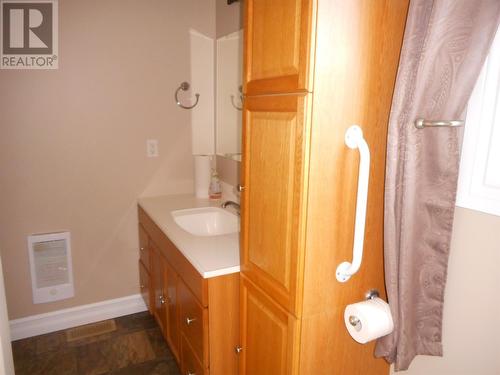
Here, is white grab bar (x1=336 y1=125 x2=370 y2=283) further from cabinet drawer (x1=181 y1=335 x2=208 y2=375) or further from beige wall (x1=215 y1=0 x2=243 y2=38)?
beige wall (x1=215 y1=0 x2=243 y2=38)

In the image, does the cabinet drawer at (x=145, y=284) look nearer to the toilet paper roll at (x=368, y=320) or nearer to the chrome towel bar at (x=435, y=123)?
the toilet paper roll at (x=368, y=320)

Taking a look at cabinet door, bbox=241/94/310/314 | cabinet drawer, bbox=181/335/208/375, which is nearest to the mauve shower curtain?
Answer: cabinet door, bbox=241/94/310/314

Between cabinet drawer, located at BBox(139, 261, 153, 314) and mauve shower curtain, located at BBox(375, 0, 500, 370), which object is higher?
mauve shower curtain, located at BBox(375, 0, 500, 370)

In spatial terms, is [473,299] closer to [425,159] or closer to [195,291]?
[425,159]

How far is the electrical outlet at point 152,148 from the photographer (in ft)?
8.11

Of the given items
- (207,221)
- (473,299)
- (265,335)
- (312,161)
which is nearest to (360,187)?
(312,161)

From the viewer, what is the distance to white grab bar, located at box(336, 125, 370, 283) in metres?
0.99

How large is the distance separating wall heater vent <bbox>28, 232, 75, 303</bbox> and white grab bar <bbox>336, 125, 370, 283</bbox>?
1970mm

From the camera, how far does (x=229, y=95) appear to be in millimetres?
2439

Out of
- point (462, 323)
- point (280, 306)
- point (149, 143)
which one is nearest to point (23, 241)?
point (149, 143)

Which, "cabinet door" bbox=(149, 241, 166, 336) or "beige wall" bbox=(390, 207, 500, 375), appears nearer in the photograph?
"beige wall" bbox=(390, 207, 500, 375)

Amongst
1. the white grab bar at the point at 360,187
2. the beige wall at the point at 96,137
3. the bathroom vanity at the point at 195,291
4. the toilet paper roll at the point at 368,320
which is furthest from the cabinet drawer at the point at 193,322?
the beige wall at the point at 96,137

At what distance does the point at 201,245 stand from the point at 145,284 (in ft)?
3.36

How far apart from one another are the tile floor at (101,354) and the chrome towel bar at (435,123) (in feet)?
6.02
